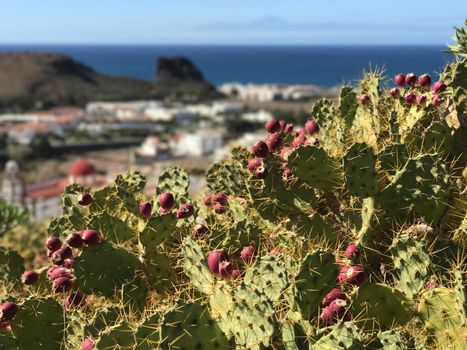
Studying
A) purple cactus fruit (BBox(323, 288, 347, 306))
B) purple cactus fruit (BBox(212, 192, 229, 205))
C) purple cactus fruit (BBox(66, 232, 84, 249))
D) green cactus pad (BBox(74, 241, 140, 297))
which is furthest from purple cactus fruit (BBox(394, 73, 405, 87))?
purple cactus fruit (BBox(66, 232, 84, 249))

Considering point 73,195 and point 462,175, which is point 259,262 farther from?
point 73,195

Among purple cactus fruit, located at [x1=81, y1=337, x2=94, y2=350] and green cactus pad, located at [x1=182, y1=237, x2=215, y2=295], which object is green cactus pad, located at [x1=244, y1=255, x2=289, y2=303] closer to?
green cactus pad, located at [x1=182, y1=237, x2=215, y2=295]

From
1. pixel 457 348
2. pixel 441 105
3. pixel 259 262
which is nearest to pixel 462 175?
pixel 441 105

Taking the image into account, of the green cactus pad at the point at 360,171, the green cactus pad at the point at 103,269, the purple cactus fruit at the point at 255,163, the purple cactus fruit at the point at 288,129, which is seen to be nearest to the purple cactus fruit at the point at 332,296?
the green cactus pad at the point at 360,171

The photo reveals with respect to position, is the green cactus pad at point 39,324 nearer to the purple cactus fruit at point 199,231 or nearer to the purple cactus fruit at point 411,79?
the purple cactus fruit at point 199,231

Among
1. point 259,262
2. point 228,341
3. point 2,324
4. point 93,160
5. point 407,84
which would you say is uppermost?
point 407,84

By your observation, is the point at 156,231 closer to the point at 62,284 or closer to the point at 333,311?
the point at 62,284

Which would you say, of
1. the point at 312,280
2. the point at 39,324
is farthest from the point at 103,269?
the point at 312,280
